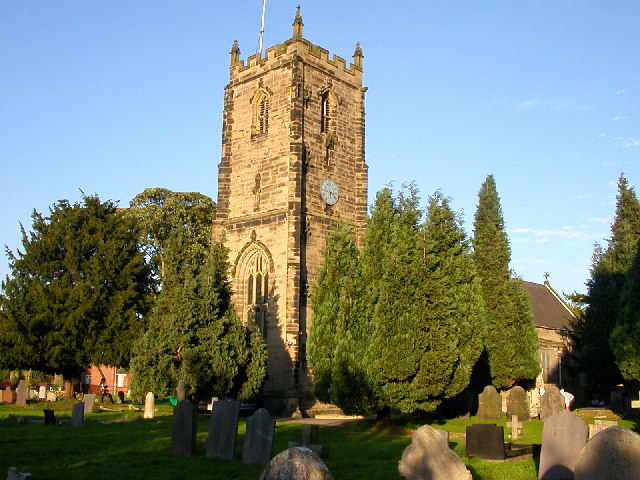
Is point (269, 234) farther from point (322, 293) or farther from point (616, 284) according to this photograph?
point (616, 284)

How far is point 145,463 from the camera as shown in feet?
44.9

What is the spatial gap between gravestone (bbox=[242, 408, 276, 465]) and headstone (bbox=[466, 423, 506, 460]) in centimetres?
440

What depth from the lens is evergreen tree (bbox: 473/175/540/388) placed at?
3266 centimetres

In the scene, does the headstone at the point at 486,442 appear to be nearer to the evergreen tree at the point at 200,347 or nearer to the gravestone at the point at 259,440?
the gravestone at the point at 259,440

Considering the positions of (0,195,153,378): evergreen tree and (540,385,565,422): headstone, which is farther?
(0,195,153,378): evergreen tree

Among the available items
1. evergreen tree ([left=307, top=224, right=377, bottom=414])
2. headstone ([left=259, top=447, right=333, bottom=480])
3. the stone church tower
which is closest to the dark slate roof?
the stone church tower

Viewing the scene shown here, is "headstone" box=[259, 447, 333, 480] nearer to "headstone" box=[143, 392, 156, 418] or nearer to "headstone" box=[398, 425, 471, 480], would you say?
"headstone" box=[398, 425, 471, 480]

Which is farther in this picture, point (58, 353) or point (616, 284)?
point (616, 284)

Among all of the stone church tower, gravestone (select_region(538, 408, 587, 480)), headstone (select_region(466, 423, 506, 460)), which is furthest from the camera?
the stone church tower

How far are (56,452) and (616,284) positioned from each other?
99.7ft

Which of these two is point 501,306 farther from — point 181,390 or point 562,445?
point 562,445

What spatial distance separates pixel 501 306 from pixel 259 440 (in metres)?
22.1

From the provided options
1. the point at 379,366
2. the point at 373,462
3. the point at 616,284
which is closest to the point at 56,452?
the point at 373,462

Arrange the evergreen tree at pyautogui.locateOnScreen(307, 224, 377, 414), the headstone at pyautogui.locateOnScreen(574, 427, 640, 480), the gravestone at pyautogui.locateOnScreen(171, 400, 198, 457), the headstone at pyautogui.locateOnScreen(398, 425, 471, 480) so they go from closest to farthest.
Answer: the headstone at pyautogui.locateOnScreen(574, 427, 640, 480), the headstone at pyautogui.locateOnScreen(398, 425, 471, 480), the gravestone at pyautogui.locateOnScreen(171, 400, 198, 457), the evergreen tree at pyautogui.locateOnScreen(307, 224, 377, 414)
